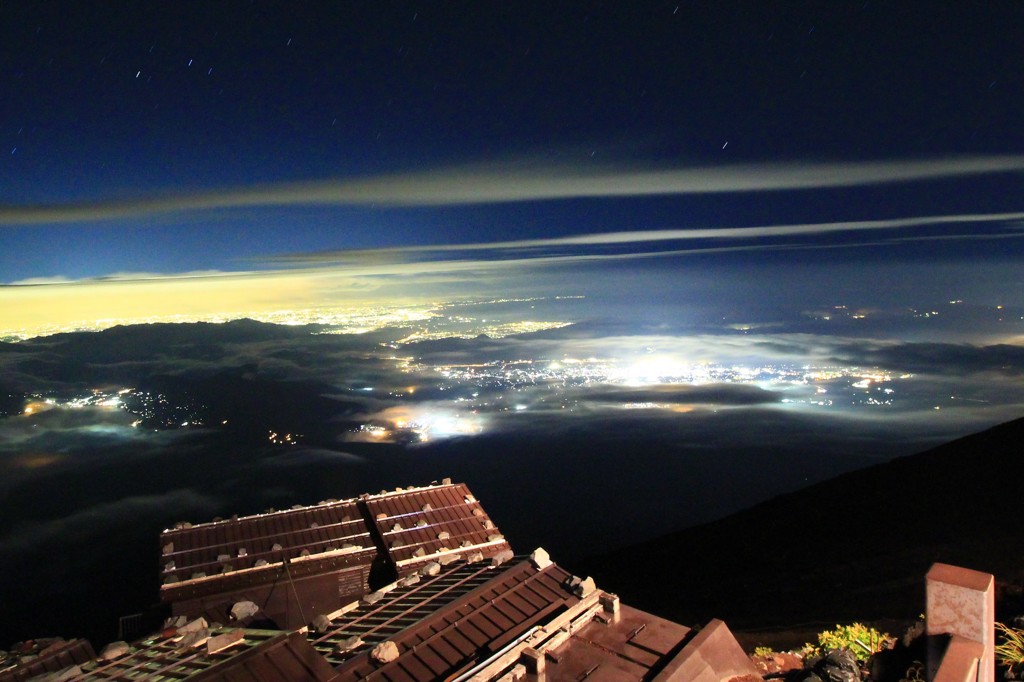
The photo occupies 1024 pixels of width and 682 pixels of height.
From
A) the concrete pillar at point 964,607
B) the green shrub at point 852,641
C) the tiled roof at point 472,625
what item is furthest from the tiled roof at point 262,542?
the concrete pillar at point 964,607

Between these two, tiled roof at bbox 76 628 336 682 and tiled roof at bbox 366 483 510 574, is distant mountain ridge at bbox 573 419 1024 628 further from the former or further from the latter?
tiled roof at bbox 76 628 336 682

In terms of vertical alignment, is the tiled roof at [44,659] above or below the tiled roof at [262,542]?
below

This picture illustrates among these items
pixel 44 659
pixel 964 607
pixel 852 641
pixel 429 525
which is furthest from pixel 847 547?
pixel 44 659

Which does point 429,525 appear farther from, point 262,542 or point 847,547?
point 847,547

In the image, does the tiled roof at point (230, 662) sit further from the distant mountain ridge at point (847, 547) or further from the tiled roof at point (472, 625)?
the distant mountain ridge at point (847, 547)

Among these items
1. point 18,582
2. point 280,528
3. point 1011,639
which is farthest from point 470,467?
point 1011,639

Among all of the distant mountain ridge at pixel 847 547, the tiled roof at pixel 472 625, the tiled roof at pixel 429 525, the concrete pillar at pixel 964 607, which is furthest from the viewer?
the distant mountain ridge at pixel 847 547

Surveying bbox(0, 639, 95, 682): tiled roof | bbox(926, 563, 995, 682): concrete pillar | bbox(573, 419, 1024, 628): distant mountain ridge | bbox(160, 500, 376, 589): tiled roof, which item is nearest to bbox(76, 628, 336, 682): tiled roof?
bbox(0, 639, 95, 682): tiled roof
